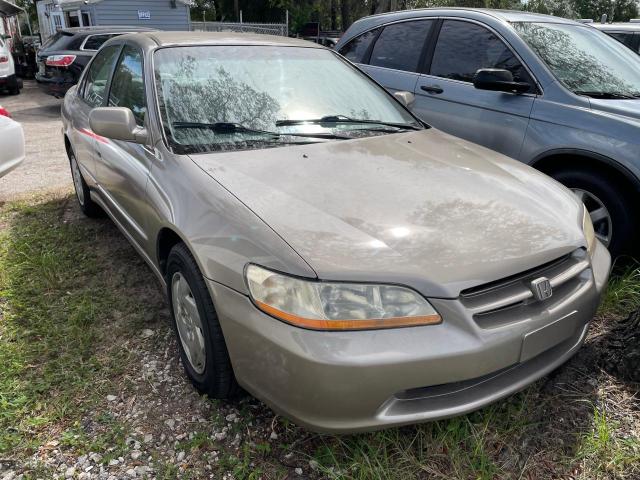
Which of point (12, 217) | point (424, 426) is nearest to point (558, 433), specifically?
point (424, 426)

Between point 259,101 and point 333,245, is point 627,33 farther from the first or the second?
point 333,245

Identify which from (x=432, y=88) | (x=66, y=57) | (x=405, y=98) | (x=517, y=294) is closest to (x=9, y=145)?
(x=405, y=98)

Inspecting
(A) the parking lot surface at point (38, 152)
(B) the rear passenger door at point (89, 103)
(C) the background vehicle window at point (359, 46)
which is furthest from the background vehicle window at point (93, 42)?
(C) the background vehicle window at point (359, 46)

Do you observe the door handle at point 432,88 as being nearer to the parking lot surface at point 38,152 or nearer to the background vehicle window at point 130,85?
the background vehicle window at point 130,85

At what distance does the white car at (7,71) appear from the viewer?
11031 mm

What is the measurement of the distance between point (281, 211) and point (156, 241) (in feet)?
2.99

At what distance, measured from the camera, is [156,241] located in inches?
101

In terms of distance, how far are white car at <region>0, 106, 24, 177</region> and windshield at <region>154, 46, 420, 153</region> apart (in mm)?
2469

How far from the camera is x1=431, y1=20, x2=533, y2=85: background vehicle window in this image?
3846 millimetres

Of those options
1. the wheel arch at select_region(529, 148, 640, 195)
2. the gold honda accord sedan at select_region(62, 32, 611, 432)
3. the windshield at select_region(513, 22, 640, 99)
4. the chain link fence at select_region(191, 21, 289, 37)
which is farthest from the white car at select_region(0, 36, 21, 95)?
Result: the wheel arch at select_region(529, 148, 640, 195)

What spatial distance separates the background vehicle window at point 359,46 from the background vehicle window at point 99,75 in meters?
2.32

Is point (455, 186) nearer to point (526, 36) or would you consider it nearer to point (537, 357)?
point (537, 357)

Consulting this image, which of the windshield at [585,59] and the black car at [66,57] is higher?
the windshield at [585,59]

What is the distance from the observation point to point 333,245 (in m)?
1.81
